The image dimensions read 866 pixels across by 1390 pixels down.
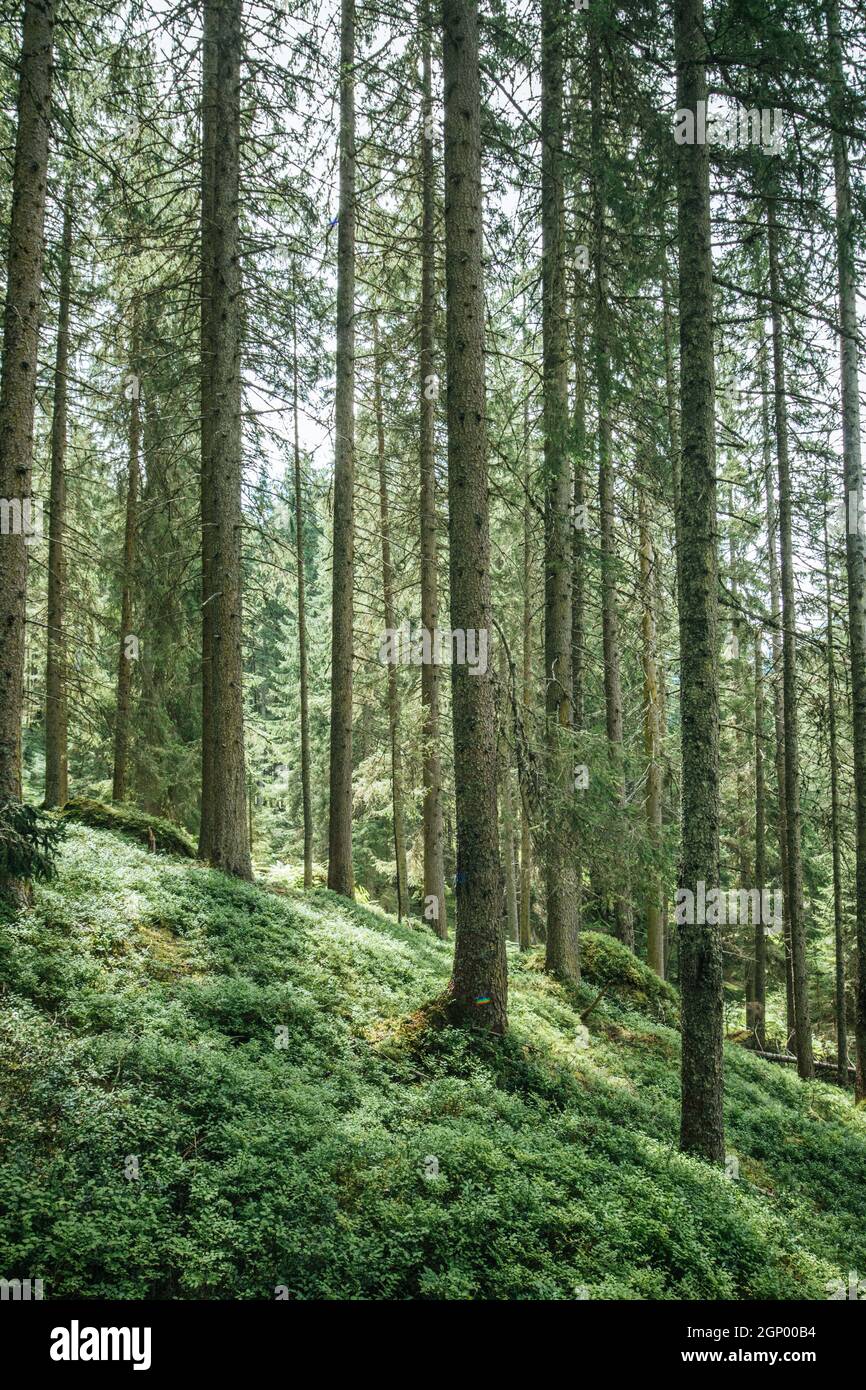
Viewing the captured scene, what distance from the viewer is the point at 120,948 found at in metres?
7.01

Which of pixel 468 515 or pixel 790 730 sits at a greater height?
pixel 468 515

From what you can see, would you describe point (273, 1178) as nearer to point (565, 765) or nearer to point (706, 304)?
point (565, 765)

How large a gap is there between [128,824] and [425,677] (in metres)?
6.04

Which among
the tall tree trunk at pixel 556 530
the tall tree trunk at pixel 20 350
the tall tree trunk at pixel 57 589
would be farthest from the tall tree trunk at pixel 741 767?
the tall tree trunk at pixel 20 350

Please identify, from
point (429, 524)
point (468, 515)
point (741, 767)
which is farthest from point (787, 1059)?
point (468, 515)

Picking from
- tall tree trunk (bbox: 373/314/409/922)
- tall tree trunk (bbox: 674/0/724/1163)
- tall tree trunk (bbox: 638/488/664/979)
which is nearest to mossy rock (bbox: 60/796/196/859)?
tall tree trunk (bbox: 373/314/409/922)

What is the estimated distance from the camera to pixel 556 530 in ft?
35.6

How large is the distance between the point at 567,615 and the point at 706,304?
198 inches

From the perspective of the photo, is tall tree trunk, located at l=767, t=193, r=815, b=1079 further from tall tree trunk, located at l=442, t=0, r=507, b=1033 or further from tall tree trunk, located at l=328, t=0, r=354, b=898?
tall tree trunk, located at l=442, t=0, r=507, b=1033

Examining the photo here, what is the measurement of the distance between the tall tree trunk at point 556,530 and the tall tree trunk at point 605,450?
50 cm

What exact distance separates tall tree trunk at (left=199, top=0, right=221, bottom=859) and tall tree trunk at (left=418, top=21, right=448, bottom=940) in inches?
130

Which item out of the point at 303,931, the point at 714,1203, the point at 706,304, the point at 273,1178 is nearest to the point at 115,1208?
the point at 273,1178

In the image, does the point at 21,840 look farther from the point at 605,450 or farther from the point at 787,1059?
the point at 787,1059

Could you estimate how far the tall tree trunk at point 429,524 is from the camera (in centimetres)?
1305
